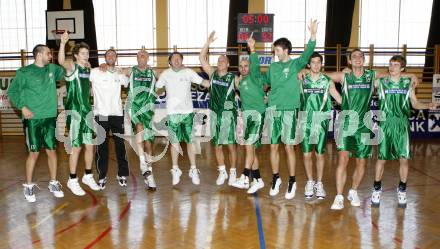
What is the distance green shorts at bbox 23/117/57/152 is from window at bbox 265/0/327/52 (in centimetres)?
998

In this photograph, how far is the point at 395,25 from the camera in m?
14.1

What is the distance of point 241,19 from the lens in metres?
11.9

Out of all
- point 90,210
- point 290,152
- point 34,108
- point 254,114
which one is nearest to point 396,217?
point 290,152

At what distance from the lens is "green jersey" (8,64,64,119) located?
5.51 meters

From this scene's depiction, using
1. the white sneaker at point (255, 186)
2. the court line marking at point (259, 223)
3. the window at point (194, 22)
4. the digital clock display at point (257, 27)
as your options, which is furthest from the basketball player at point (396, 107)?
the window at point (194, 22)

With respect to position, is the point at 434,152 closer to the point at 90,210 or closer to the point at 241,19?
the point at 241,19

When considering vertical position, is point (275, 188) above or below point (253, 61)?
below

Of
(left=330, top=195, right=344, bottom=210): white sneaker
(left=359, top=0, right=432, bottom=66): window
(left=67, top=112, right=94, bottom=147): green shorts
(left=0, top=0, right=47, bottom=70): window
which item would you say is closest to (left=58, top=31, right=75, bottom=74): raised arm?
(left=67, top=112, right=94, bottom=147): green shorts

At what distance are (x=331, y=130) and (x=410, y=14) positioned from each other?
17.9ft

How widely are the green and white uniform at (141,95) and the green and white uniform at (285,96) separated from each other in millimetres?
1779

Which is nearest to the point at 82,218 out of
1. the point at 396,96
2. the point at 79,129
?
the point at 79,129

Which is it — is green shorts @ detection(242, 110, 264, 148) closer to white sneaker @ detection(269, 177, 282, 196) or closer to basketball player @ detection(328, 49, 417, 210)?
white sneaker @ detection(269, 177, 282, 196)

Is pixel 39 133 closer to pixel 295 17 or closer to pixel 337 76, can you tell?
pixel 337 76

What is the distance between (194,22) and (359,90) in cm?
1009
